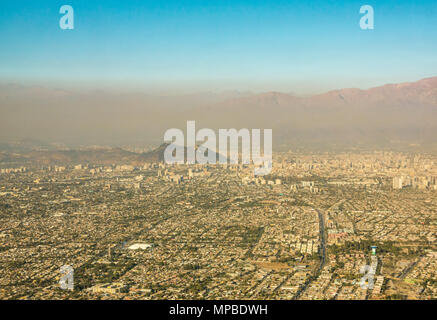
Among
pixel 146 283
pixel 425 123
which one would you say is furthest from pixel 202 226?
pixel 425 123

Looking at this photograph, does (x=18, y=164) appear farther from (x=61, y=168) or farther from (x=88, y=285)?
(x=88, y=285)

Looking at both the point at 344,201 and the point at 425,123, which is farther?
the point at 425,123

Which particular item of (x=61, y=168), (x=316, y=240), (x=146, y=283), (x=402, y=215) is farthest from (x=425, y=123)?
(x=146, y=283)

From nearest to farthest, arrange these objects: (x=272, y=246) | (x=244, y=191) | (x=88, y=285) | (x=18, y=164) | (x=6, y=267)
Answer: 1. (x=88, y=285)
2. (x=6, y=267)
3. (x=272, y=246)
4. (x=244, y=191)
5. (x=18, y=164)

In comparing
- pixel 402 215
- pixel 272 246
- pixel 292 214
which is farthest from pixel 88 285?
pixel 402 215

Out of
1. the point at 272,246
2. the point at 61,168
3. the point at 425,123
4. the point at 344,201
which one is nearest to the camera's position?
the point at 272,246

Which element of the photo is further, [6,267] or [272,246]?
[272,246]

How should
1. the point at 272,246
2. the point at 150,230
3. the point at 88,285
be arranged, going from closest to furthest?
the point at 88,285 < the point at 272,246 < the point at 150,230

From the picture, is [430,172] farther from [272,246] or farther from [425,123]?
[425,123]

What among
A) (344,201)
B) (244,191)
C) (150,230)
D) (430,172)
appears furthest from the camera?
(430,172)
